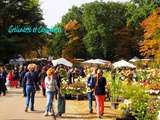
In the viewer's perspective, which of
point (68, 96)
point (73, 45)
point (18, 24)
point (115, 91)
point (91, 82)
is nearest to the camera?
point (91, 82)

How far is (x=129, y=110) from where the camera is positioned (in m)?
18.7

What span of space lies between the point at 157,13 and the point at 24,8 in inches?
964

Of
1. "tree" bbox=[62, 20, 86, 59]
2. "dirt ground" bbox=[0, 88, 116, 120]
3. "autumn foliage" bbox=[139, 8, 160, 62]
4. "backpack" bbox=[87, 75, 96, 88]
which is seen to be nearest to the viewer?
"dirt ground" bbox=[0, 88, 116, 120]

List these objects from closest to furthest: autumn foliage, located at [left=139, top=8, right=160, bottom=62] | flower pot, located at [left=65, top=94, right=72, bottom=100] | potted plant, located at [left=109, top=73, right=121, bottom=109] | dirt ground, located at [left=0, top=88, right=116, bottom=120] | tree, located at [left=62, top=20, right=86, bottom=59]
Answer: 1. dirt ground, located at [left=0, top=88, right=116, bottom=120]
2. potted plant, located at [left=109, top=73, right=121, bottom=109]
3. flower pot, located at [left=65, top=94, right=72, bottom=100]
4. autumn foliage, located at [left=139, top=8, right=160, bottom=62]
5. tree, located at [left=62, top=20, right=86, bottom=59]

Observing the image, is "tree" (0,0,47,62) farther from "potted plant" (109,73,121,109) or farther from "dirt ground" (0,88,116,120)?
"dirt ground" (0,88,116,120)

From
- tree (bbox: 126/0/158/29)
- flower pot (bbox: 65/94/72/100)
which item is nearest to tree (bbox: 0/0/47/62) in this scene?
tree (bbox: 126/0/158/29)

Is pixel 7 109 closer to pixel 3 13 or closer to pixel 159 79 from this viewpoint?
pixel 159 79

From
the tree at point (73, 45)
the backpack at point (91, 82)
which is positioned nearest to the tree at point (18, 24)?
the tree at point (73, 45)

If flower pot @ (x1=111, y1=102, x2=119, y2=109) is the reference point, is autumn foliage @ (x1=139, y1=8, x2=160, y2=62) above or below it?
above

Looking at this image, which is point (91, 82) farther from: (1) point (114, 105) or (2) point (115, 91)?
(2) point (115, 91)

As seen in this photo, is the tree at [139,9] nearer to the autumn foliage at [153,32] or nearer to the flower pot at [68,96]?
Result: the autumn foliage at [153,32]

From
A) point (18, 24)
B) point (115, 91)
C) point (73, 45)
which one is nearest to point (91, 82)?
point (115, 91)

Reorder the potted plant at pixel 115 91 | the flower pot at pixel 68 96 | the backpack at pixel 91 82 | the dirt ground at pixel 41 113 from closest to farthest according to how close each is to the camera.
→ the dirt ground at pixel 41 113
the backpack at pixel 91 82
the potted plant at pixel 115 91
the flower pot at pixel 68 96

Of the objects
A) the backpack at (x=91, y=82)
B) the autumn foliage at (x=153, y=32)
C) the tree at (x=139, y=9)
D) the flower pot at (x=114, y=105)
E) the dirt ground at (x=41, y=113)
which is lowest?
the dirt ground at (x=41, y=113)
